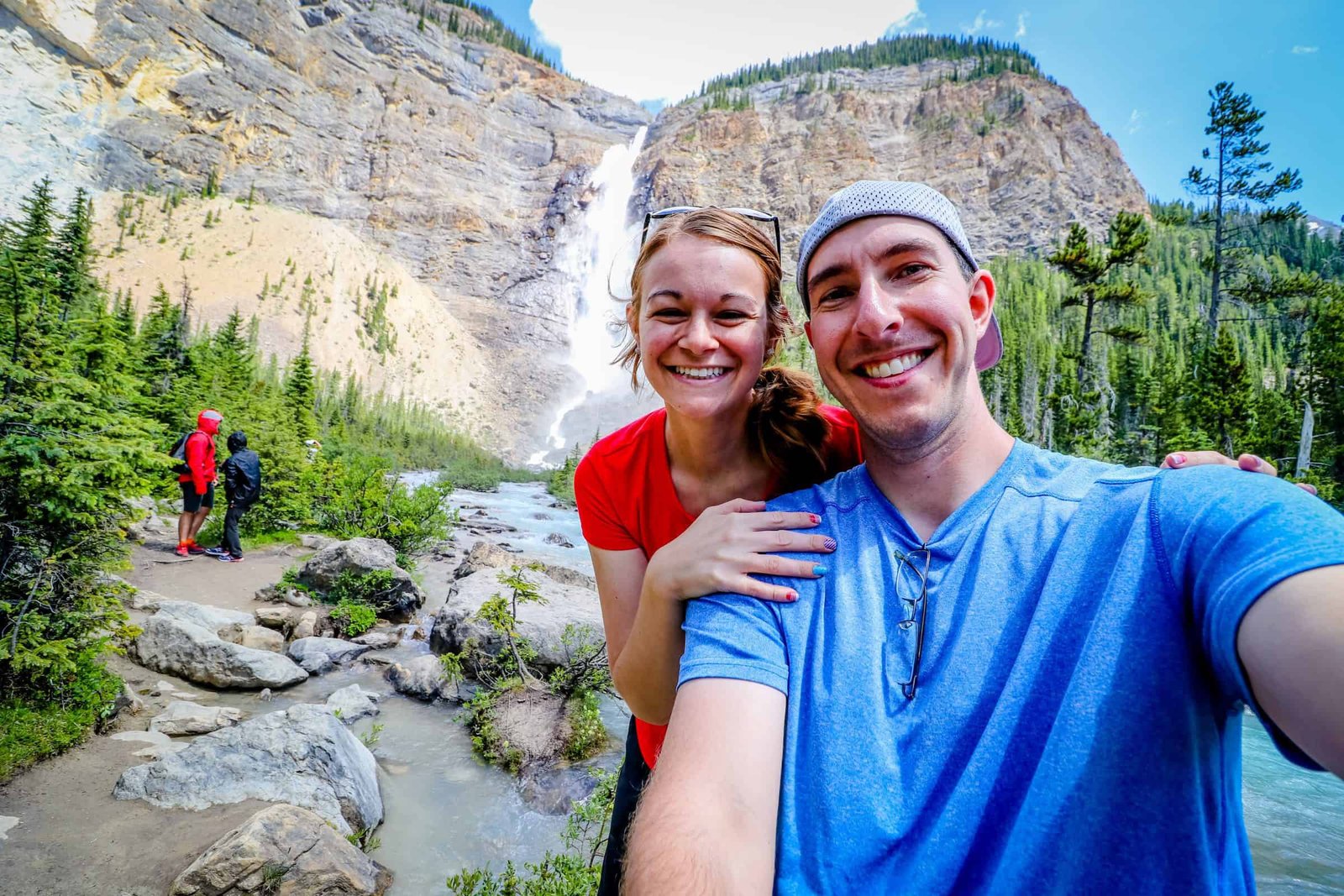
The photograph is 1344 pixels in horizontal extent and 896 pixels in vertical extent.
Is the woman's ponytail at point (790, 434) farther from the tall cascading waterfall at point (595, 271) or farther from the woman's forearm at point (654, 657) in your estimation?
the tall cascading waterfall at point (595, 271)

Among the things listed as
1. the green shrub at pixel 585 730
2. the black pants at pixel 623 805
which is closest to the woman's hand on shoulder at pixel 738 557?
the black pants at pixel 623 805

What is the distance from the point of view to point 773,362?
229 centimetres

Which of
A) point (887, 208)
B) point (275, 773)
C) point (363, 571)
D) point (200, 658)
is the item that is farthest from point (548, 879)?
point (363, 571)

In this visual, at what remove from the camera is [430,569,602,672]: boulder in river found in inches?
258

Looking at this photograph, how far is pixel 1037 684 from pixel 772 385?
1.30 metres

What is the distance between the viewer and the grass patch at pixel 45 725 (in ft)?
12.1

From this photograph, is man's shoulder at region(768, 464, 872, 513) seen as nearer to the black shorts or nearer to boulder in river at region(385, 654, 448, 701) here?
boulder in river at region(385, 654, 448, 701)

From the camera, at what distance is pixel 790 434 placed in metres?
1.89

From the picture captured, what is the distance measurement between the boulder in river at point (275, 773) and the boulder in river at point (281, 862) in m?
0.44

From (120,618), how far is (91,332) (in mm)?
2477

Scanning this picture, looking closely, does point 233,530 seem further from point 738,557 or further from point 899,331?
point 899,331

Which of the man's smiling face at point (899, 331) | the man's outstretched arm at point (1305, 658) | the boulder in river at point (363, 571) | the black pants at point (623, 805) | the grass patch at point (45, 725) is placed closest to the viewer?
the man's outstretched arm at point (1305, 658)

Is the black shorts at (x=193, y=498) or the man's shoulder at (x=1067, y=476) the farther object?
the black shorts at (x=193, y=498)

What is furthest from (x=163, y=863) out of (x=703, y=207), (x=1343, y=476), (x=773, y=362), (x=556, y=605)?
(x=1343, y=476)
